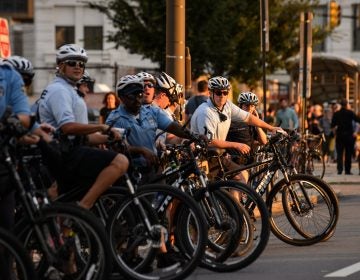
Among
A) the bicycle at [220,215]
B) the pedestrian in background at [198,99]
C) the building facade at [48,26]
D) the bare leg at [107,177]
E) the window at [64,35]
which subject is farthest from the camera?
the window at [64,35]

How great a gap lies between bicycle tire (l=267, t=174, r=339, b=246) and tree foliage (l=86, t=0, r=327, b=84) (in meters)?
16.1

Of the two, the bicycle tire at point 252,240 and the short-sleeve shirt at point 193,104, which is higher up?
the short-sleeve shirt at point 193,104

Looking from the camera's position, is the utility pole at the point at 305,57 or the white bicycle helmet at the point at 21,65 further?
the utility pole at the point at 305,57

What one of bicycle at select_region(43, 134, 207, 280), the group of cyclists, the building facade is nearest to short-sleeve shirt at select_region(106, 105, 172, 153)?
the group of cyclists

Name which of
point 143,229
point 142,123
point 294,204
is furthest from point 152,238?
point 294,204

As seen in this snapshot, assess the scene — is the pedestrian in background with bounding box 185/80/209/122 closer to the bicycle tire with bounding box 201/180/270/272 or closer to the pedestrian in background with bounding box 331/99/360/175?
the bicycle tire with bounding box 201/180/270/272

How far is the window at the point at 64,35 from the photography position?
64.4m

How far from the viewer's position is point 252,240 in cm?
1020

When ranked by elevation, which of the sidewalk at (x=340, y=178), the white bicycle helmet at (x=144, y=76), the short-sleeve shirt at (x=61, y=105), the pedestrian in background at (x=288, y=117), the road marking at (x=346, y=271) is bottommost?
the sidewalk at (x=340, y=178)

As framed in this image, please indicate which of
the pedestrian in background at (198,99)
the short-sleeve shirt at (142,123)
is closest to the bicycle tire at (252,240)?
the short-sleeve shirt at (142,123)

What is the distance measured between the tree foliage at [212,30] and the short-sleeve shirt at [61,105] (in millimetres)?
18586

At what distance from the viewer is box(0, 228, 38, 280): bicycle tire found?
298 inches

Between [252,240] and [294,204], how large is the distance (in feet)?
6.35

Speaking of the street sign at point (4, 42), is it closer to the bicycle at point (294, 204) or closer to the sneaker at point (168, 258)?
the bicycle at point (294, 204)
